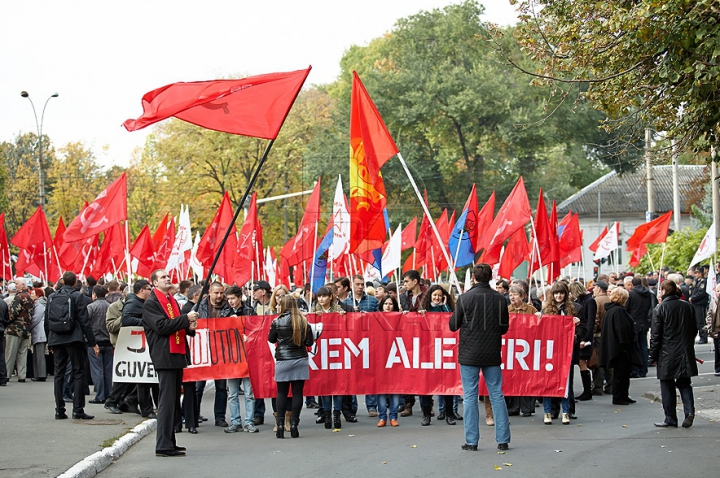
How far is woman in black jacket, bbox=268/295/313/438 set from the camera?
38.6 ft

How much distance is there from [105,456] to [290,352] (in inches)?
110

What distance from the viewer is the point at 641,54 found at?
1119cm

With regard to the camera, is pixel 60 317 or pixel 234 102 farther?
pixel 60 317

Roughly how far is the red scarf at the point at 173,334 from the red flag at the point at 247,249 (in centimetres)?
1342

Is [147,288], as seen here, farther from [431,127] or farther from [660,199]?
[660,199]

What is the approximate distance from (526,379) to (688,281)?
1417 cm

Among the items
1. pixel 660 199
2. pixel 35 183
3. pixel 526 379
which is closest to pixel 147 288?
pixel 526 379

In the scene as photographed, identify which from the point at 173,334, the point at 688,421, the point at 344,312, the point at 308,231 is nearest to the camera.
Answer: the point at 173,334

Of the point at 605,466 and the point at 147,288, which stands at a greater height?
the point at 147,288

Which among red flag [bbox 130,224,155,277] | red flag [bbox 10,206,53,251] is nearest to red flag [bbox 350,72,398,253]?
red flag [bbox 130,224,155,277]

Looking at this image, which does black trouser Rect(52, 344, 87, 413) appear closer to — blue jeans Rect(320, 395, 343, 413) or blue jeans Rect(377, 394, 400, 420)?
blue jeans Rect(320, 395, 343, 413)

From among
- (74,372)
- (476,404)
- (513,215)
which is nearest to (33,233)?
(74,372)

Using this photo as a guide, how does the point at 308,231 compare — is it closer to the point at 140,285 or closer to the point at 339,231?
the point at 339,231

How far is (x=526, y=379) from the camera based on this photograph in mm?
12539
